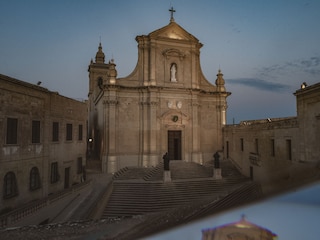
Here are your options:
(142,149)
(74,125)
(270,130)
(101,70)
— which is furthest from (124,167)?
(101,70)

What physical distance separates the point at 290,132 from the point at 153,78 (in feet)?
46.2

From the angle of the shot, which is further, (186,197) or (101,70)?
(101,70)

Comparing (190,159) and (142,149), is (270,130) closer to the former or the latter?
(190,159)

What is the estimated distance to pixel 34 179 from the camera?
572 inches

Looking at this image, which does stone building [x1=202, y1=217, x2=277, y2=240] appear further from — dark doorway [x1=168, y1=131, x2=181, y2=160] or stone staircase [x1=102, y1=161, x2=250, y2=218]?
dark doorway [x1=168, y1=131, x2=181, y2=160]

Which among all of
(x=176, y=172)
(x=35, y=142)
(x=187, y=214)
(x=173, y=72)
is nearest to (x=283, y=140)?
(x=176, y=172)

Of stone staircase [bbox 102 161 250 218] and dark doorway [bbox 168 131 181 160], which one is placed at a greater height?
dark doorway [bbox 168 131 181 160]

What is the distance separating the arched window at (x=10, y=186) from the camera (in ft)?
40.1

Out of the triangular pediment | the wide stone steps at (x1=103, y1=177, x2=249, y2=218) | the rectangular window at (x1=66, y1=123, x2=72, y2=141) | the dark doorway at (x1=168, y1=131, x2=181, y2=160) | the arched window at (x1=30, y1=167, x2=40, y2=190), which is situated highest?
the triangular pediment

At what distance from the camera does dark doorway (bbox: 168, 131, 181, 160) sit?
2468 cm

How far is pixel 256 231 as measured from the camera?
132 centimetres

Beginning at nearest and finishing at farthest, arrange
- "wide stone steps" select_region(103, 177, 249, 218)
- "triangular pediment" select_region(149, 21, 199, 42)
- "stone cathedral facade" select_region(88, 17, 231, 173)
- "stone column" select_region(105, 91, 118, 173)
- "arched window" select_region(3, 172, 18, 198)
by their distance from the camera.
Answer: "arched window" select_region(3, 172, 18, 198) < "wide stone steps" select_region(103, 177, 249, 218) < "stone column" select_region(105, 91, 118, 173) < "stone cathedral facade" select_region(88, 17, 231, 173) < "triangular pediment" select_region(149, 21, 199, 42)

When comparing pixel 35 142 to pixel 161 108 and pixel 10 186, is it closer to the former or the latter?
pixel 10 186

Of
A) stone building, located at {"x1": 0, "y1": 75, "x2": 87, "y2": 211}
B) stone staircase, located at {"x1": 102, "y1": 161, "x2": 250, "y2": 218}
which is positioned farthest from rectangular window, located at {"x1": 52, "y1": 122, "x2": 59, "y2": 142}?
stone staircase, located at {"x1": 102, "y1": 161, "x2": 250, "y2": 218}
